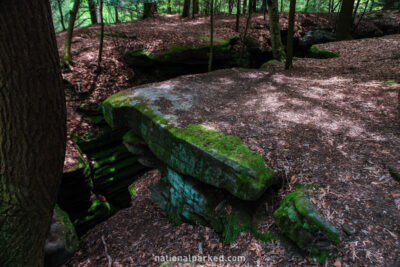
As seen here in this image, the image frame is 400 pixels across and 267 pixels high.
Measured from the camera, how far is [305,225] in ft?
8.07

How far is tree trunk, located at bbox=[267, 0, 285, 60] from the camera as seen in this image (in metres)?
8.34

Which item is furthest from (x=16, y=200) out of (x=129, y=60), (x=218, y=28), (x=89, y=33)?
(x=218, y=28)

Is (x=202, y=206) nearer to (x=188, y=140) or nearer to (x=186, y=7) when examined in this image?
(x=188, y=140)

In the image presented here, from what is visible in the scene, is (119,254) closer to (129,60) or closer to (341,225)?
(341,225)

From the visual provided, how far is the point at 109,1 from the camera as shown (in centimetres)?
744

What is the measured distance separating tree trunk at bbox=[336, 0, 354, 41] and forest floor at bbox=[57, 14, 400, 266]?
11.8ft

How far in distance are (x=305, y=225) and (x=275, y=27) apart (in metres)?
8.37

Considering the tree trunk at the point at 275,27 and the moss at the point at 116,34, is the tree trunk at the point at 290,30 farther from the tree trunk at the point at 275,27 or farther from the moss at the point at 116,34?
the moss at the point at 116,34

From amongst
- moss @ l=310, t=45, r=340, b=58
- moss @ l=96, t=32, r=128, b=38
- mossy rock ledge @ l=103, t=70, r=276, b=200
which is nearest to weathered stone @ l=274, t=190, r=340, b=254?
mossy rock ledge @ l=103, t=70, r=276, b=200

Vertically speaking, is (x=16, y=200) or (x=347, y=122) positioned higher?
(x=347, y=122)

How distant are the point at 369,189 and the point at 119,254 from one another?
4078 millimetres

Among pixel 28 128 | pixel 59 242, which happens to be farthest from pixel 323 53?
pixel 59 242

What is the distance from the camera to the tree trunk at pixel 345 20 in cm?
1054

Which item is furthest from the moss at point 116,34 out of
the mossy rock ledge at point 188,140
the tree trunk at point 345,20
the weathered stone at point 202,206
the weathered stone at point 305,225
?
the tree trunk at point 345,20
